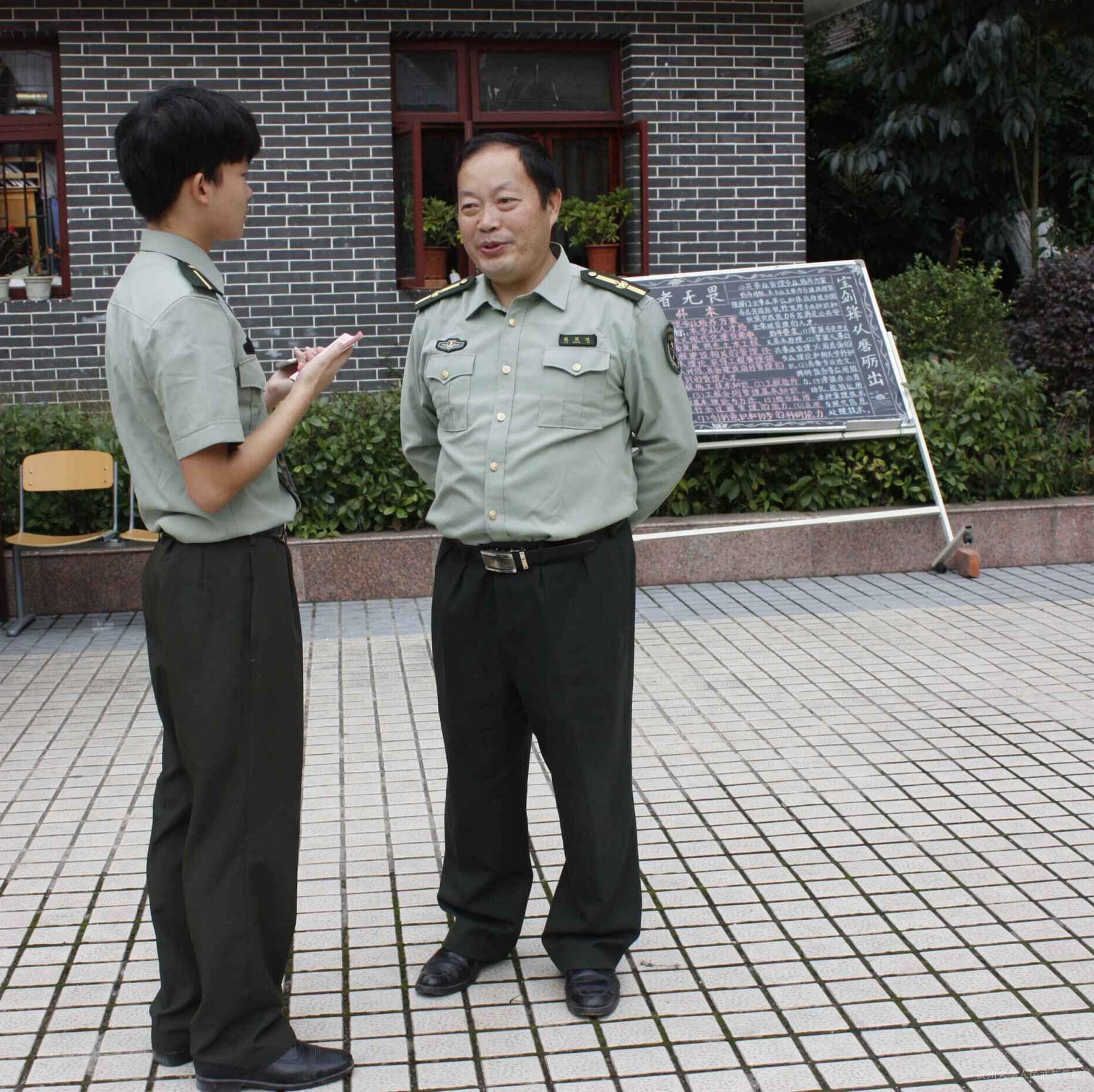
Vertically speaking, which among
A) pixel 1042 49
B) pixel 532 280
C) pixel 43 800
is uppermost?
pixel 1042 49

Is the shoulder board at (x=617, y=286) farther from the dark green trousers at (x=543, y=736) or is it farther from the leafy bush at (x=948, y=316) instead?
the leafy bush at (x=948, y=316)

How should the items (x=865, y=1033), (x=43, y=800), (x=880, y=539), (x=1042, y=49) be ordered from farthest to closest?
(x=1042, y=49) < (x=880, y=539) < (x=43, y=800) < (x=865, y=1033)

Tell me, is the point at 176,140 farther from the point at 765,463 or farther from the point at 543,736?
the point at 765,463

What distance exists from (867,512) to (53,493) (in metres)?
4.41

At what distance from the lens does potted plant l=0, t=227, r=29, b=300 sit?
10.3 metres

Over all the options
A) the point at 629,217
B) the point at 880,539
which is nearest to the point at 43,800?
the point at 880,539

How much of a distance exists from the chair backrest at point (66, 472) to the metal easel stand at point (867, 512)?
281 cm

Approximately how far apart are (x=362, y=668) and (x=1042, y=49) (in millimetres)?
8905

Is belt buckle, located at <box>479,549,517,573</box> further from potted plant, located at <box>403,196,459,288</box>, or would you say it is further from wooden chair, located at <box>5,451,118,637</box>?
potted plant, located at <box>403,196,459,288</box>

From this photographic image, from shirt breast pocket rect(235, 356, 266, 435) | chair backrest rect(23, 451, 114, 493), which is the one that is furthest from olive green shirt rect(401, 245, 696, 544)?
chair backrest rect(23, 451, 114, 493)

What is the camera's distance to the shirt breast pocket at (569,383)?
3391mm

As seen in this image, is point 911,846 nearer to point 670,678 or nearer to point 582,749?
point 582,749

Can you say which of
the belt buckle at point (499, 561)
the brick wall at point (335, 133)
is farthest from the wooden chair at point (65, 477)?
the belt buckle at point (499, 561)

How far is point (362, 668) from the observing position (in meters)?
6.64
